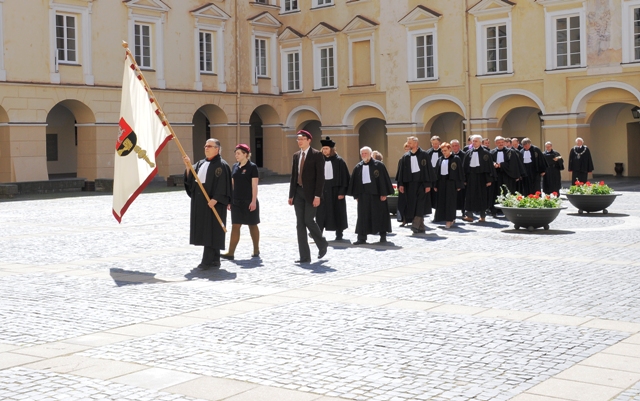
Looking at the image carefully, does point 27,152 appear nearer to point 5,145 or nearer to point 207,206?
point 5,145

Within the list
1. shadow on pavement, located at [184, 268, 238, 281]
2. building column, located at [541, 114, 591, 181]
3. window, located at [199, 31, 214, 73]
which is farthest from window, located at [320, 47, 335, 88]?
shadow on pavement, located at [184, 268, 238, 281]

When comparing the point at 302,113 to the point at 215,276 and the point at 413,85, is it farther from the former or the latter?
the point at 215,276

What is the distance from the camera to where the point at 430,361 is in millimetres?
7086

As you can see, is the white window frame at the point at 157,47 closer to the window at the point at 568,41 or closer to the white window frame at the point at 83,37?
the white window frame at the point at 83,37

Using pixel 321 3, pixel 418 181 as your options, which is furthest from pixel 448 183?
pixel 321 3

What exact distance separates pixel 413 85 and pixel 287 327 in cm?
3023

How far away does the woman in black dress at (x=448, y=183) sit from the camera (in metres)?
18.5

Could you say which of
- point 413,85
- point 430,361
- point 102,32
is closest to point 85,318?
point 430,361

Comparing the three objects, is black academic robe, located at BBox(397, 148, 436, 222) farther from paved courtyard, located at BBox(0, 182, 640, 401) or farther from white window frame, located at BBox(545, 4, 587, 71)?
white window frame, located at BBox(545, 4, 587, 71)

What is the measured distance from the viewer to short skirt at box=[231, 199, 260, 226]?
13.8 m

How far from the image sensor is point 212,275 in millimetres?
11898

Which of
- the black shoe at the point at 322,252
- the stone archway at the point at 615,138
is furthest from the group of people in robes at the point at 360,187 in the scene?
the stone archway at the point at 615,138

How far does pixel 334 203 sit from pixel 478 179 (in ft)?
15.8

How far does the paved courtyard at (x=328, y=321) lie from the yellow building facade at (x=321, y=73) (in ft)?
60.4
